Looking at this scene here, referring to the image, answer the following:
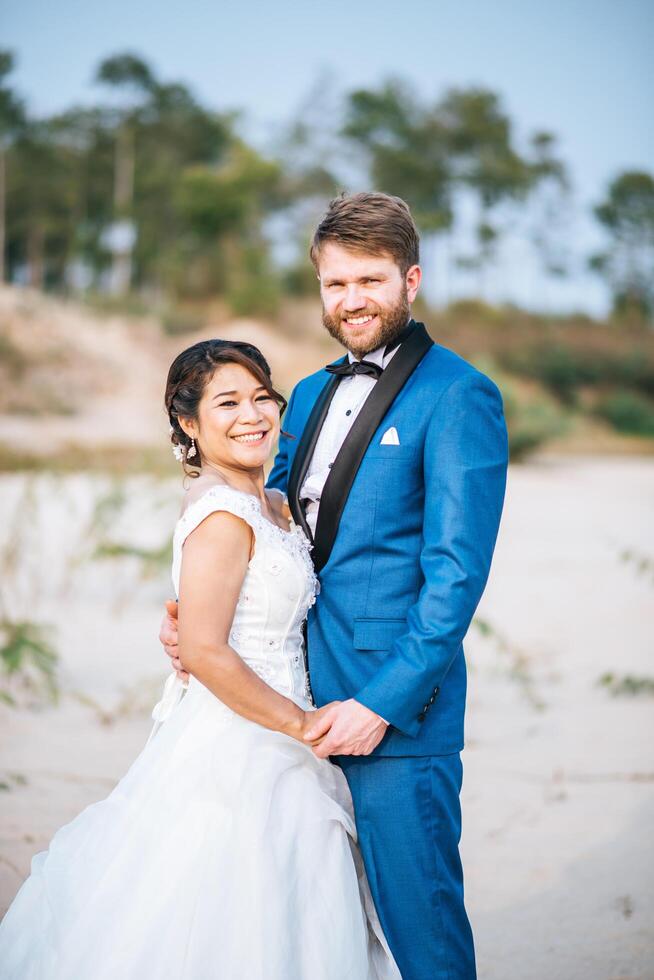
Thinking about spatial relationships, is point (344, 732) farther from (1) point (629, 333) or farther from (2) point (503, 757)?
(1) point (629, 333)

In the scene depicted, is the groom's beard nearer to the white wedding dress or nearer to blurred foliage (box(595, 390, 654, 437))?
the white wedding dress

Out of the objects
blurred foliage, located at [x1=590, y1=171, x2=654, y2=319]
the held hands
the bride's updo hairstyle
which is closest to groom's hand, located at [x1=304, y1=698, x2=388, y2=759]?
the held hands

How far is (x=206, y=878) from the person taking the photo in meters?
2.25

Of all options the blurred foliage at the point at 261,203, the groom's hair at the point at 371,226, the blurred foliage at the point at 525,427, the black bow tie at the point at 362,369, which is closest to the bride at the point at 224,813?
the black bow tie at the point at 362,369

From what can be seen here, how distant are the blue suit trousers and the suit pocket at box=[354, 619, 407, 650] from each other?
282 millimetres

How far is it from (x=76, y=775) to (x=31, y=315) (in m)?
24.1

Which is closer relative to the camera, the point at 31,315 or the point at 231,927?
the point at 231,927

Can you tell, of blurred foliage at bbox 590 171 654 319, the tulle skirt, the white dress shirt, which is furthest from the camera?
blurred foliage at bbox 590 171 654 319

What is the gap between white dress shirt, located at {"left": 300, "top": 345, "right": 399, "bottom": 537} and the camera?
2.64 meters

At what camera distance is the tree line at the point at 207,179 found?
35.8 meters

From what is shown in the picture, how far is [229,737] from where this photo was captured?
2.40 meters

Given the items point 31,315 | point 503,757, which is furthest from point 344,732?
point 31,315

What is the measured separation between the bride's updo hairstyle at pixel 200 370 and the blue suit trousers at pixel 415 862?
96 cm

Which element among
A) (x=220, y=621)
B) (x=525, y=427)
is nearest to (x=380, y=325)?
(x=220, y=621)
